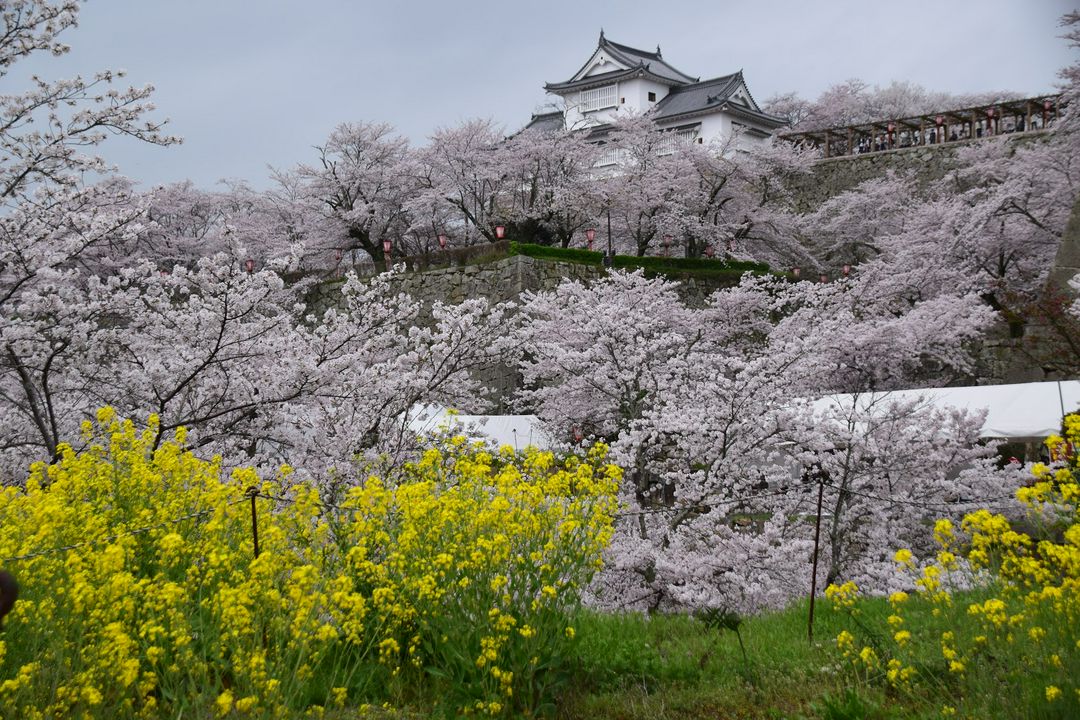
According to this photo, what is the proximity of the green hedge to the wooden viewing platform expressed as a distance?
1051 cm

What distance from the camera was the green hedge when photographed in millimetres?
21188

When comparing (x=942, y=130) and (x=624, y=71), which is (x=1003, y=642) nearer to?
(x=942, y=130)

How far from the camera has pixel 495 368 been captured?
1998cm

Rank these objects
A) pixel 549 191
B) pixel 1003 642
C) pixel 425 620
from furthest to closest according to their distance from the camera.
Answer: pixel 549 191 < pixel 425 620 < pixel 1003 642

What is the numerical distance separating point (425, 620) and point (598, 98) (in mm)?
36994

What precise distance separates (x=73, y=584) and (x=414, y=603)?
4.89ft

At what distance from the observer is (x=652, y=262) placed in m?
22.7

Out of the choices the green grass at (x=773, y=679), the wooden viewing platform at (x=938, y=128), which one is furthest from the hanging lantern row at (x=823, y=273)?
the green grass at (x=773, y=679)

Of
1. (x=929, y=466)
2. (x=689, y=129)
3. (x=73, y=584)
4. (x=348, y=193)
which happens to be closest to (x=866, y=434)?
(x=929, y=466)

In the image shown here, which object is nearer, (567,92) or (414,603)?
(414,603)

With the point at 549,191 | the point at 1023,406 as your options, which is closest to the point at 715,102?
the point at 549,191

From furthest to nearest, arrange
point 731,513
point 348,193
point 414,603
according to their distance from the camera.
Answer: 1. point 348,193
2. point 731,513
3. point 414,603

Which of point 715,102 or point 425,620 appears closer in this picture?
point 425,620

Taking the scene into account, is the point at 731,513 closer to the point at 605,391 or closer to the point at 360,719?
the point at 605,391
